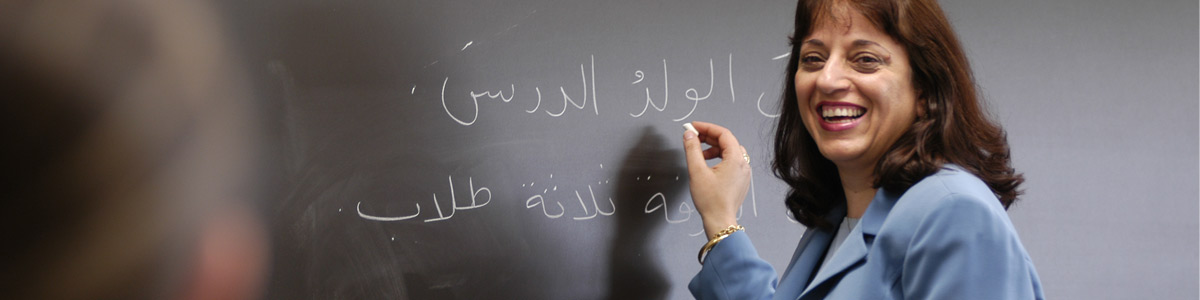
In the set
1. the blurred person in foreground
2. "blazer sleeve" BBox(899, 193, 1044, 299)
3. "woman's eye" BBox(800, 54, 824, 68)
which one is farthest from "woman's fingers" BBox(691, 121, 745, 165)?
the blurred person in foreground

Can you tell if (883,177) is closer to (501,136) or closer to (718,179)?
(718,179)

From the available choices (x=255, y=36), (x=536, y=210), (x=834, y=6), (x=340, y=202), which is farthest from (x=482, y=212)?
(x=834, y=6)

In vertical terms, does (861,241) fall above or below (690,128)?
below

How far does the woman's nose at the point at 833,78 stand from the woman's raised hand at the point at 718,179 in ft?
0.86

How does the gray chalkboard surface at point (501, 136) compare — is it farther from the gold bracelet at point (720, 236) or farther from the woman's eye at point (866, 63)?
the woman's eye at point (866, 63)

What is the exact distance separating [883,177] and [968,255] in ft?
0.62

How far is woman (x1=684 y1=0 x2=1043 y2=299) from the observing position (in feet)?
2.97

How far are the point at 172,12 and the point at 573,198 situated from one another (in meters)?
0.56

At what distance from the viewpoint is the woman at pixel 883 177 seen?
0.91m

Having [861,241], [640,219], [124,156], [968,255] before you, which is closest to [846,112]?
[861,241]

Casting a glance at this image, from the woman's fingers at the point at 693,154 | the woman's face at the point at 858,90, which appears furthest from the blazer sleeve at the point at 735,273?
the woman's face at the point at 858,90

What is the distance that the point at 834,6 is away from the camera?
1.11 m

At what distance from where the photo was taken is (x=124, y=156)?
105cm

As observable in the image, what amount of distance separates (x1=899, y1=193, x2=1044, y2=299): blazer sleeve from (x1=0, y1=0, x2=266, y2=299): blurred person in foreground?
76 centimetres
